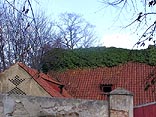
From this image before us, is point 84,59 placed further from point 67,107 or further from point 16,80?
point 67,107

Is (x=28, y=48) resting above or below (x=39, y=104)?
above

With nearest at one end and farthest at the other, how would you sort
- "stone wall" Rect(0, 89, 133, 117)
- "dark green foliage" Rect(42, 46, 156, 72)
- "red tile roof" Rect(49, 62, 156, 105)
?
"stone wall" Rect(0, 89, 133, 117) → "red tile roof" Rect(49, 62, 156, 105) → "dark green foliage" Rect(42, 46, 156, 72)

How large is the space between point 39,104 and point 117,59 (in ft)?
46.9

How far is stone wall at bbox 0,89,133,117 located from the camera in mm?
11805

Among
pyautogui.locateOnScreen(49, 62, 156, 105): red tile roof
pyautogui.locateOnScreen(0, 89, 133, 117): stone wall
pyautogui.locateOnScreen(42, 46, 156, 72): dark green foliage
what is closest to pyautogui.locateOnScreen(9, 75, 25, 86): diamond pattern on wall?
pyautogui.locateOnScreen(49, 62, 156, 105): red tile roof

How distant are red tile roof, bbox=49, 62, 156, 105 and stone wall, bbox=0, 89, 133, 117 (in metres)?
10.4

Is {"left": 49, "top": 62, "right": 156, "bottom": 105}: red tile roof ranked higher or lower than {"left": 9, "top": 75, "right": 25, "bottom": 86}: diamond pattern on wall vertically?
higher

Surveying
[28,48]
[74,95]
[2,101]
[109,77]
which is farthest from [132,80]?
[28,48]

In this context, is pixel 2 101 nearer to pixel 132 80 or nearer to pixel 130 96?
pixel 130 96

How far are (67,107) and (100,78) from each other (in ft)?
41.4

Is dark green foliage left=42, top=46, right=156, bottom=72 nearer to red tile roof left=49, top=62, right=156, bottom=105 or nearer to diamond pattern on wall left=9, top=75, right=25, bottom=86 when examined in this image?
red tile roof left=49, top=62, right=156, bottom=105

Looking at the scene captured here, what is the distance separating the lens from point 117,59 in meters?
25.6

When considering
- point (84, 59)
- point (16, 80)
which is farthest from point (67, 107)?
point (84, 59)

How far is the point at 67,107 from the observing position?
1205 centimetres
